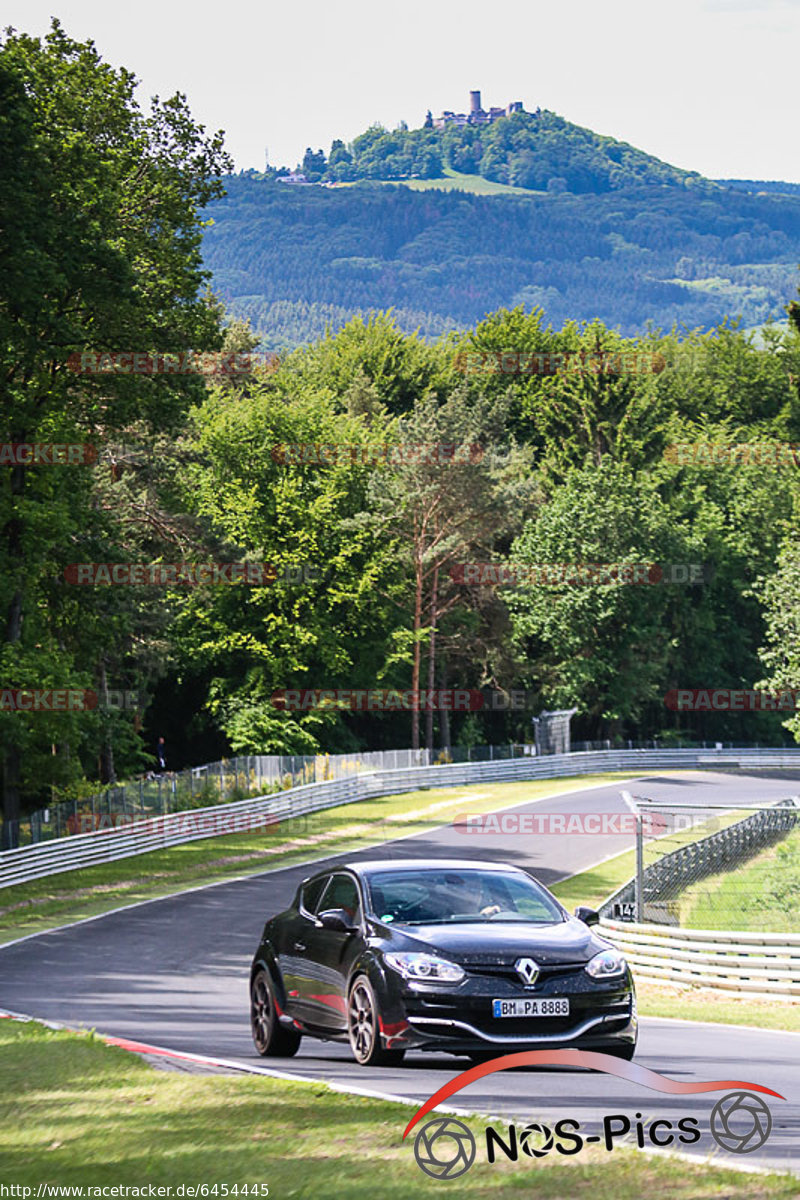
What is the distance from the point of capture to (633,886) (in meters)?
26.8

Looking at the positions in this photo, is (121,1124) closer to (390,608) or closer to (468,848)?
(468,848)

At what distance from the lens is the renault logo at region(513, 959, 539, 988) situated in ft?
33.1

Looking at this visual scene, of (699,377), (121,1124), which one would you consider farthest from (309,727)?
(121,1124)

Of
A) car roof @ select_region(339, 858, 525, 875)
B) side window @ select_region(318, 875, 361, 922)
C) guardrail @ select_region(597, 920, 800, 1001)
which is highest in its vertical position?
car roof @ select_region(339, 858, 525, 875)

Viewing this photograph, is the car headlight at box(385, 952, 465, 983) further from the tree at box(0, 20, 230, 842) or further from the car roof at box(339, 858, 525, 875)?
the tree at box(0, 20, 230, 842)

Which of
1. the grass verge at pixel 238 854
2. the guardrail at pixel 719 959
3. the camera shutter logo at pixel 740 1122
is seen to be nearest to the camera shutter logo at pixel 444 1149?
the camera shutter logo at pixel 740 1122

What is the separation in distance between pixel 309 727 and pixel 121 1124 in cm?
6119

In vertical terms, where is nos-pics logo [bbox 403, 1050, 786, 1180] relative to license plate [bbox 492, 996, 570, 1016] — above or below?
below

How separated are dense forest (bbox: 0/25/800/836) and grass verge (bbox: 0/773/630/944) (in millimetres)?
3488

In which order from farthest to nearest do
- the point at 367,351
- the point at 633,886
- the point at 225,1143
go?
the point at 367,351 → the point at 633,886 → the point at 225,1143

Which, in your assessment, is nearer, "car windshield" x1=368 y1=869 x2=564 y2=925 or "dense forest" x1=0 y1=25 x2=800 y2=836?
"car windshield" x1=368 y1=869 x2=564 y2=925

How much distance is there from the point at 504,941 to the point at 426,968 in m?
0.57

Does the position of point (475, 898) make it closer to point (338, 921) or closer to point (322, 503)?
point (338, 921)

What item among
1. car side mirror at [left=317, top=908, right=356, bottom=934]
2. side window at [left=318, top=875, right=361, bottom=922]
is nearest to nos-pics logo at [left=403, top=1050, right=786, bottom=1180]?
car side mirror at [left=317, top=908, right=356, bottom=934]
